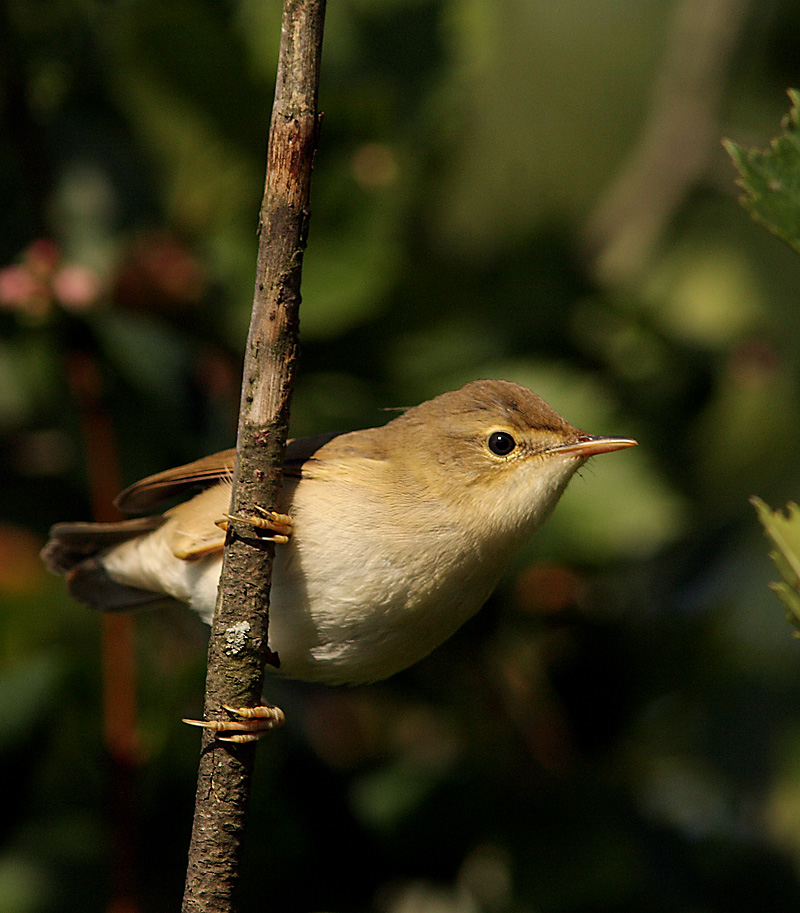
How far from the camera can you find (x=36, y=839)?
2.81m

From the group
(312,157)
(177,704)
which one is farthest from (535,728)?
(312,157)

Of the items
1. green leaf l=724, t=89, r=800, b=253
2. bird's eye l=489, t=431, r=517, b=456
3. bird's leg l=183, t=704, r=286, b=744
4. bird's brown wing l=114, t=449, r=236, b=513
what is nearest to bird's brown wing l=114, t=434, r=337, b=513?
bird's brown wing l=114, t=449, r=236, b=513

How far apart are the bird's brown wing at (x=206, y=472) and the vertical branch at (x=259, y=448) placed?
51 centimetres

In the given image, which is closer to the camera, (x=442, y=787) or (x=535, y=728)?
(x=442, y=787)

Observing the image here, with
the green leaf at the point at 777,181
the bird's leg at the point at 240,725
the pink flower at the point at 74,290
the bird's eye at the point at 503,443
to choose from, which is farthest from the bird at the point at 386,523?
the green leaf at the point at 777,181

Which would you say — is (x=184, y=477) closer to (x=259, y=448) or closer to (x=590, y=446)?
(x=259, y=448)

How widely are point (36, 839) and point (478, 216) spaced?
10.9 ft

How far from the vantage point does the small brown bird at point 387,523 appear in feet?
7.68

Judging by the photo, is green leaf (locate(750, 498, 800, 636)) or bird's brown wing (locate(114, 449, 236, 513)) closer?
green leaf (locate(750, 498, 800, 636))

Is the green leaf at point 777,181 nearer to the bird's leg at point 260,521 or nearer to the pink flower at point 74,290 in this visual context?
the bird's leg at point 260,521

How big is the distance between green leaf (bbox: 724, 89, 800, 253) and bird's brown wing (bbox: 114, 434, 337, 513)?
3.80ft

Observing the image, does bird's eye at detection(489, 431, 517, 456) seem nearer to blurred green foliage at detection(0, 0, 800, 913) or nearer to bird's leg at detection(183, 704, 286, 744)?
blurred green foliage at detection(0, 0, 800, 913)

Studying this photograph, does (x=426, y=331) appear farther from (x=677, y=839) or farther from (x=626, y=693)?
(x=677, y=839)

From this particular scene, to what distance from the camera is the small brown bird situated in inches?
92.1
